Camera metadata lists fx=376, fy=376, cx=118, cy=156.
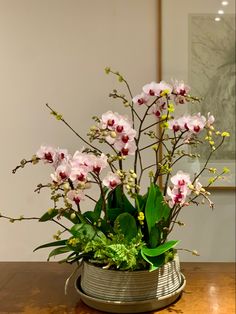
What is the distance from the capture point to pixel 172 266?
3.36ft

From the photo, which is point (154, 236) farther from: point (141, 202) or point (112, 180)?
point (112, 180)

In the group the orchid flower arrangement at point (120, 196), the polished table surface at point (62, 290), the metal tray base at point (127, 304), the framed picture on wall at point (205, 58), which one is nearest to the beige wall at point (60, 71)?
the framed picture on wall at point (205, 58)

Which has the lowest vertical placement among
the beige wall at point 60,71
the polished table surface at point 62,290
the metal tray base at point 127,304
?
the polished table surface at point 62,290

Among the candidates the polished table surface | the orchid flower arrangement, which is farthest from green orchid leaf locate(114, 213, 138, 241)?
the polished table surface

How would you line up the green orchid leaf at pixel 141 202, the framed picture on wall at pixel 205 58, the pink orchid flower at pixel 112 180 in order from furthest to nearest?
1. the framed picture on wall at pixel 205 58
2. the green orchid leaf at pixel 141 202
3. the pink orchid flower at pixel 112 180

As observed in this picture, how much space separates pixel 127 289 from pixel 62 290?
0.27m

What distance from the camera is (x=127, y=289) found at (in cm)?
96

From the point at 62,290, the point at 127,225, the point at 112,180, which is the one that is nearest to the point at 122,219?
the point at 127,225

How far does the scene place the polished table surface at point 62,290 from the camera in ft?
3.33

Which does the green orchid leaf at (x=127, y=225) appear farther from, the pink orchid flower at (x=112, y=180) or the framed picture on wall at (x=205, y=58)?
the framed picture on wall at (x=205, y=58)

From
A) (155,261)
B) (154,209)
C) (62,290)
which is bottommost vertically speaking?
(62,290)

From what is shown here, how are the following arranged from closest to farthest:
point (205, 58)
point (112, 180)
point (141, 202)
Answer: point (112, 180) < point (141, 202) < point (205, 58)

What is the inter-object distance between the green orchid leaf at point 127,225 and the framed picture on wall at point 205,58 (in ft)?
2.34

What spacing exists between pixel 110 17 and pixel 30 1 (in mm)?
360
